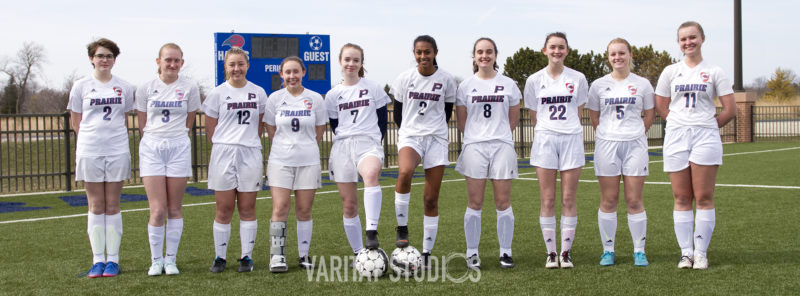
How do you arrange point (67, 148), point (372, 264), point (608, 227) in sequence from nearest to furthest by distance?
point (372, 264) → point (608, 227) → point (67, 148)

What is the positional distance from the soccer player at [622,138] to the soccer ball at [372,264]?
1874 millimetres

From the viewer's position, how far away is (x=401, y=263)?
554cm

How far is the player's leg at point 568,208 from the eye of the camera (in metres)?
5.77

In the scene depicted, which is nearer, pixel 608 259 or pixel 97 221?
pixel 97 221

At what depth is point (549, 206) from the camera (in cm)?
583

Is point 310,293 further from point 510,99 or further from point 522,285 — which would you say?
point 510,99

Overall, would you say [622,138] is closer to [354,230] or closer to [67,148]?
[354,230]

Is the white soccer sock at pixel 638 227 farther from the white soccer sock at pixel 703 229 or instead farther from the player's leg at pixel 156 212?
the player's leg at pixel 156 212

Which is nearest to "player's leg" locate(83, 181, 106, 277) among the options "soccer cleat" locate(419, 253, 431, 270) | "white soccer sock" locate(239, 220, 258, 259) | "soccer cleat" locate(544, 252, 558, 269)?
"white soccer sock" locate(239, 220, 258, 259)

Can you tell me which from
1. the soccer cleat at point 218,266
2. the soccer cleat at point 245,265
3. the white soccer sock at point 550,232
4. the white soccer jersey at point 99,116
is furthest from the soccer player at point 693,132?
the white soccer jersey at point 99,116

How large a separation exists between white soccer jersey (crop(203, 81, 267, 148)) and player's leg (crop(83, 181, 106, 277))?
1.03 m

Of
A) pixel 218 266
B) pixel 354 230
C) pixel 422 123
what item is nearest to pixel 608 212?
pixel 422 123

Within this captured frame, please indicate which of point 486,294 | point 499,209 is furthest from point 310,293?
point 499,209

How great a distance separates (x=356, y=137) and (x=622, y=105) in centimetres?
218
